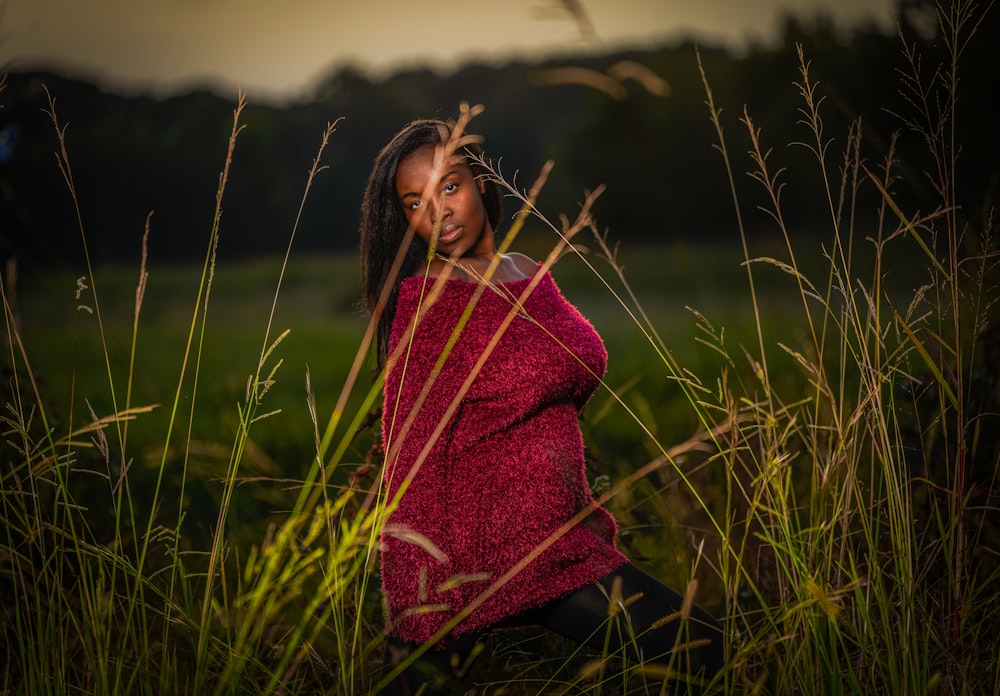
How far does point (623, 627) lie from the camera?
196 cm

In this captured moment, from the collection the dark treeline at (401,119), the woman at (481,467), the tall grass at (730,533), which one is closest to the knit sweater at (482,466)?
the woman at (481,467)

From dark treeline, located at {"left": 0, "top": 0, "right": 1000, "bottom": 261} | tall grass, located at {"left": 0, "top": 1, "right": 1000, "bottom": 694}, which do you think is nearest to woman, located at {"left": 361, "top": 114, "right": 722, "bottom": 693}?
tall grass, located at {"left": 0, "top": 1, "right": 1000, "bottom": 694}

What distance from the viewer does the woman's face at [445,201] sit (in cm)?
206

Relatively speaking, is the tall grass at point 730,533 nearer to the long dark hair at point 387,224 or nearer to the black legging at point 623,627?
the black legging at point 623,627

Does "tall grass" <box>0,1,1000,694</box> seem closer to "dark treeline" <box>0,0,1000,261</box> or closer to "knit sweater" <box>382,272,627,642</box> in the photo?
"knit sweater" <box>382,272,627,642</box>

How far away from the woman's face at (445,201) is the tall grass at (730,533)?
0.21 meters

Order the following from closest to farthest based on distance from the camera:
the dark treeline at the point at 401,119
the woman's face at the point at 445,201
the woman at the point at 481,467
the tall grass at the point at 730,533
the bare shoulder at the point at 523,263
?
the tall grass at the point at 730,533, the woman at the point at 481,467, the woman's face at the point at 445,201, the bare shoulder at the point at 523,263, the dark treeline at the point at 401,119

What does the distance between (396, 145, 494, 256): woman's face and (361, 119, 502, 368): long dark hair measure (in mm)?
23

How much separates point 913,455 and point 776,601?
0.91m

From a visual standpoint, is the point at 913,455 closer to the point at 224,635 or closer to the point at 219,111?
the point at 224,635

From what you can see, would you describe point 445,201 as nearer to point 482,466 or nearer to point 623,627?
point 482,466

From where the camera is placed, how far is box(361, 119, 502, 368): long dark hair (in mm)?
2113

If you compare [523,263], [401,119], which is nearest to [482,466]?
[523,263]

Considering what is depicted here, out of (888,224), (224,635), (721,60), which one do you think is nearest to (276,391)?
(224,635)
